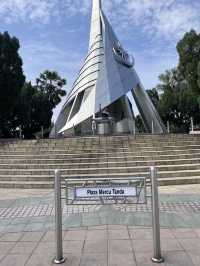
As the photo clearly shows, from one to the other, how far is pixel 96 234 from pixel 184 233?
1398 mm

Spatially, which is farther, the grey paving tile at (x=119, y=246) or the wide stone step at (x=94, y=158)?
the wide stone step at (x=94, y=158)

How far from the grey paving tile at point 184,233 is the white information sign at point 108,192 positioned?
143 cm

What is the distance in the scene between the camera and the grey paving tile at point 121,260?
4133 millimetres

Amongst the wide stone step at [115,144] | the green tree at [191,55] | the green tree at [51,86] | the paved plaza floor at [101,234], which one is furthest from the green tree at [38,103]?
the paved plaza floor at [101,234]

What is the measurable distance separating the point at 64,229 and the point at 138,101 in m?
29.6

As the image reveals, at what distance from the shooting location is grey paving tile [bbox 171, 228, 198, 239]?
5.18 meters

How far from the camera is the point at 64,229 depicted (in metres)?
5.77

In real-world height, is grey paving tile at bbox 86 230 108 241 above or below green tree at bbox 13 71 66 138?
below

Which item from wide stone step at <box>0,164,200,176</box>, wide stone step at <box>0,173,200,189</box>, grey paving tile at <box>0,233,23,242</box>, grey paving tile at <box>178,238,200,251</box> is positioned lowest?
grey paving tile at <box>0,233,23,242</box>

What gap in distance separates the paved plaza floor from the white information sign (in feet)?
2.65

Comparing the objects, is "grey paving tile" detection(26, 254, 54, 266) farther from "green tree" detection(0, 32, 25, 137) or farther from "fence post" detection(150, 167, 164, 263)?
"green tree" detection(0, 32, 25, 137)

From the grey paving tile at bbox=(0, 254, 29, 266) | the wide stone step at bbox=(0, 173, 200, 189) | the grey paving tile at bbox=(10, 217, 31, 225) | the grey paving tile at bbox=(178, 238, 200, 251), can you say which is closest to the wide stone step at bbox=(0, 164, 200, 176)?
the wide stone step at bbox=(0, 173, 200, 189)

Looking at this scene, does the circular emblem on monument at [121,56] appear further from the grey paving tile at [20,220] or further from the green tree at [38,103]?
the grey paving tile at [20,220]

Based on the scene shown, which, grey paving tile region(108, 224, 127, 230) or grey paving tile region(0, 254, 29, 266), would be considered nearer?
grey paving tile region(0, 254, 29, 266)
